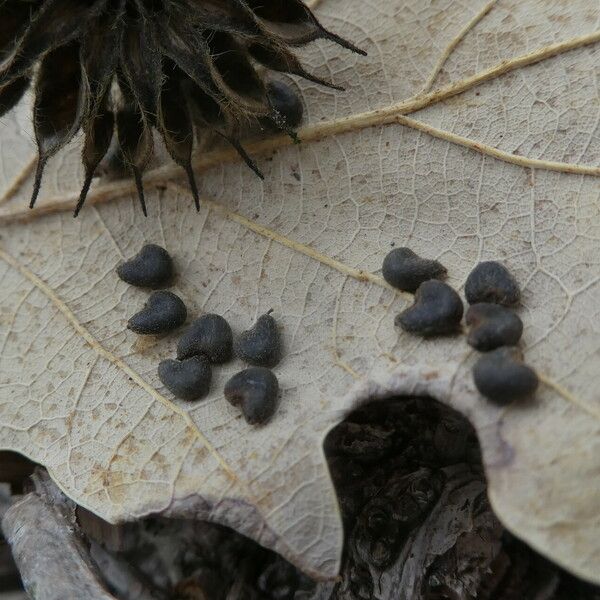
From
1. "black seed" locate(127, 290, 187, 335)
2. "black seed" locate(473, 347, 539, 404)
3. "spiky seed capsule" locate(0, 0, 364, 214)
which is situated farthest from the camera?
"black seed" locate(127, 290, 187, 335)

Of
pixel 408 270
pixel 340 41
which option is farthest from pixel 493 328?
pixel 340 41

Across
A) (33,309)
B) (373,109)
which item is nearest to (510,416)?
(373,109)

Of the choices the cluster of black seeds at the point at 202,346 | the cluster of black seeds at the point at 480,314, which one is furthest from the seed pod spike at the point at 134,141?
the cluster of black seeds at the point at 480,314

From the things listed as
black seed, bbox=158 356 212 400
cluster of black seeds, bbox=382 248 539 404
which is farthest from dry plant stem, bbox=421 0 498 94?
black seed, bbox=158 356 212 400

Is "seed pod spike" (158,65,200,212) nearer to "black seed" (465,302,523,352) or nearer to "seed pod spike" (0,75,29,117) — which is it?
"seed pod spike" (0,75,29,117)

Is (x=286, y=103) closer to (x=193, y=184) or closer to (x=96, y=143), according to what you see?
(x=193, y=184)

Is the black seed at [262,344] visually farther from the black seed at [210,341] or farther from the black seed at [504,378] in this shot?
the black seed at [504,378]
